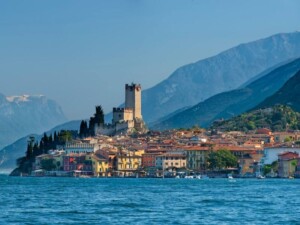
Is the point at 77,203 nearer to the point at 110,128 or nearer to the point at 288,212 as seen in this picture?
the point at 288,212

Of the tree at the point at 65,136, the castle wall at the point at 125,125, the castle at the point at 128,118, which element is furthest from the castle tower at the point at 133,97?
the tree at the point at 65,136

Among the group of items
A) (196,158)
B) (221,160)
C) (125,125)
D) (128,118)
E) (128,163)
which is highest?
(128,118)

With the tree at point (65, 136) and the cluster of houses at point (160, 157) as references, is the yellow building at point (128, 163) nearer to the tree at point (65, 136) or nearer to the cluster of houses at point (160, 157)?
the cluster of houses at point (160, 157)

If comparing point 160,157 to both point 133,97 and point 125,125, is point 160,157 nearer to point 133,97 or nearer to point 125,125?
point 125,125

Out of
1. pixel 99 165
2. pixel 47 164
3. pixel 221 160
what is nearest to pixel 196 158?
pixel 221 160

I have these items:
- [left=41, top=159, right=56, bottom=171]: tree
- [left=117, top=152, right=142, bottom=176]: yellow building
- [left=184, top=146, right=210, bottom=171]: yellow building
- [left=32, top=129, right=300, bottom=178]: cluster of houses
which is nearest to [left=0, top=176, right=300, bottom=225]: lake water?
[left=32, top=129, right=300, bottom=178]: cluster of houses

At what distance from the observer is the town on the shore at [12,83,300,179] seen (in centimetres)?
15150

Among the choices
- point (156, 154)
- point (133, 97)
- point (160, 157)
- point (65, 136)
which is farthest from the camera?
point (133, 97)

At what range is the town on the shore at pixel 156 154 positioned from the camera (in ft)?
497

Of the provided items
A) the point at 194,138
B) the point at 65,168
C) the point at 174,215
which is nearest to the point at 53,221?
the point at 174,215

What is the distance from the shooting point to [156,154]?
6294 inches

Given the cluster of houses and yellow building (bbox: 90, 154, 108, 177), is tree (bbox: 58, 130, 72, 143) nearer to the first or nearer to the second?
the cluster of houses

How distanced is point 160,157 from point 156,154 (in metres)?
1.40

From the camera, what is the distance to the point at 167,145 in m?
169
